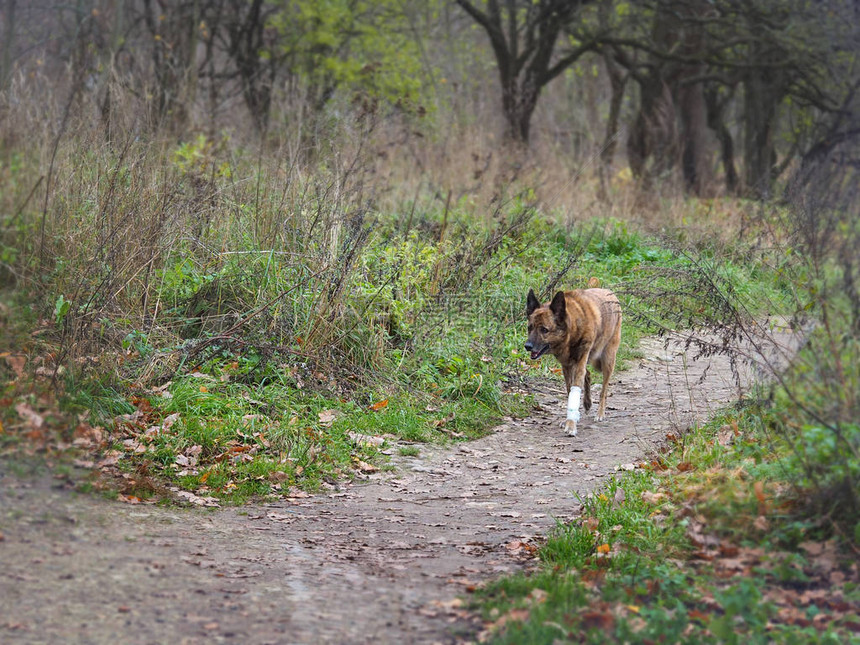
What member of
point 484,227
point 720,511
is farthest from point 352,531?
point 484,227

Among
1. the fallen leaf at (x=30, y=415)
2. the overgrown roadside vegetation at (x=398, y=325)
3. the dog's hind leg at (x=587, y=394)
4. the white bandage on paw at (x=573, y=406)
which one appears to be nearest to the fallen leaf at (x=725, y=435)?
the overgrown roadside vegetation at (x=398, y=325)

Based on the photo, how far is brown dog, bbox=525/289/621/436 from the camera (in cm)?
954

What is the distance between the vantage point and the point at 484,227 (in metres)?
13.4

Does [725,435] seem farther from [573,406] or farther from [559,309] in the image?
[559,309]

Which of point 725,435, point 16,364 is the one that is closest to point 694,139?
point 725,435

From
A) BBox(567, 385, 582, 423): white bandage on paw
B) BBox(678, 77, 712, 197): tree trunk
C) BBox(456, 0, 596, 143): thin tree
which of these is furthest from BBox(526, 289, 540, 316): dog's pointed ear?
BBox(678, 77, 712, 197): tree trunk

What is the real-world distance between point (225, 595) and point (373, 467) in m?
3.27

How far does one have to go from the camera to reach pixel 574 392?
9422 millimetres

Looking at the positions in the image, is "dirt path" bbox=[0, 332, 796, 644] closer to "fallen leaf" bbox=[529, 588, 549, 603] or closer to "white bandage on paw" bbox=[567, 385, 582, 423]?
"fallen leaf" bbox=[529, 588, 549, 603]

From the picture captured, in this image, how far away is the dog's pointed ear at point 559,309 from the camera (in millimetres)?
9484

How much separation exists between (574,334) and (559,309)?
13.8 inches

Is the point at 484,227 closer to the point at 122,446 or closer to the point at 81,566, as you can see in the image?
the point at 122,446

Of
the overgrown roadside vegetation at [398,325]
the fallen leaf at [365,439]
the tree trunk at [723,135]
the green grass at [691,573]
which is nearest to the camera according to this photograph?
the green grass at [691,573]

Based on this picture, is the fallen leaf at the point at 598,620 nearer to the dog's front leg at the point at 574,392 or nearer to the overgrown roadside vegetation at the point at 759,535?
the overgrown roadside vegetation at the point at 759,535
